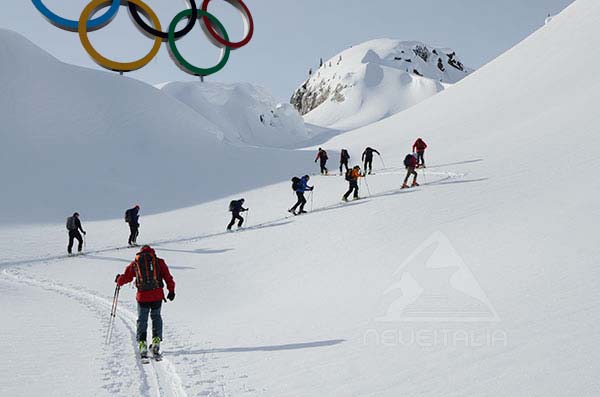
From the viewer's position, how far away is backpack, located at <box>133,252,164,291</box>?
6293 mm

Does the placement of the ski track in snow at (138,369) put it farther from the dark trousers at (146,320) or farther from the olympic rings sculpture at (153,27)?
the olympic rings sculpture at (153,27)

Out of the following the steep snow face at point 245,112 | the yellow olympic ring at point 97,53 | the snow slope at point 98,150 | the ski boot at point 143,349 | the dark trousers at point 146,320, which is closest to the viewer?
the ski boot at point 143,349

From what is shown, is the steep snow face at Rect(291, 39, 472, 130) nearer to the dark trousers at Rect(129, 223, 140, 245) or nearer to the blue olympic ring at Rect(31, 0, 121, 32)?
the blue olympic ring at Rect(31, 0, 121, 32)

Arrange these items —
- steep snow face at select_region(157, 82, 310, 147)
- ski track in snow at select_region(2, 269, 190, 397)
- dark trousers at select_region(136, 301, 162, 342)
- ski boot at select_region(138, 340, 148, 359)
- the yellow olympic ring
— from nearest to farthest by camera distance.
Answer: ski track in snow at select_region(2, 269, 190, 397) < ski boot at select_region(138, 340, 148, 359) < dark trousers at select_region(136, 301, 162, 342) < the yellow olympic ring < steep snow face at select_region(157, 82, 310, 147)

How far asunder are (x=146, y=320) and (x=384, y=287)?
4.29 metres

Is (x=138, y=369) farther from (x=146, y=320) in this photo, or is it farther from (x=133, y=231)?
(x=133, y=231)

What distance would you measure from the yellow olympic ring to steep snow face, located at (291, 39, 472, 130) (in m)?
77.1

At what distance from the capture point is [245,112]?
96.6 meters

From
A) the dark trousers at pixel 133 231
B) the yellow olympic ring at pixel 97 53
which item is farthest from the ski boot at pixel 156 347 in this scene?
the yellow olympic ring at pixel 97 53

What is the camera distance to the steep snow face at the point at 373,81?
124 metres

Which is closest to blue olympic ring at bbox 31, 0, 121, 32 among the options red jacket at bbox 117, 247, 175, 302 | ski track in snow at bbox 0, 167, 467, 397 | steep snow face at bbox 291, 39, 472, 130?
ski track in snow at bbox 0, 167, 467, 397

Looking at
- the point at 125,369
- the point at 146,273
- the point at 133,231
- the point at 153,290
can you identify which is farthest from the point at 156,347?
the point at 133,231

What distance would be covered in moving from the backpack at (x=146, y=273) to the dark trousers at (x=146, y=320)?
0.85 ft

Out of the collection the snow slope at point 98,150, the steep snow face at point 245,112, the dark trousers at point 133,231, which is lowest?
the dark trousers at point 133,231
